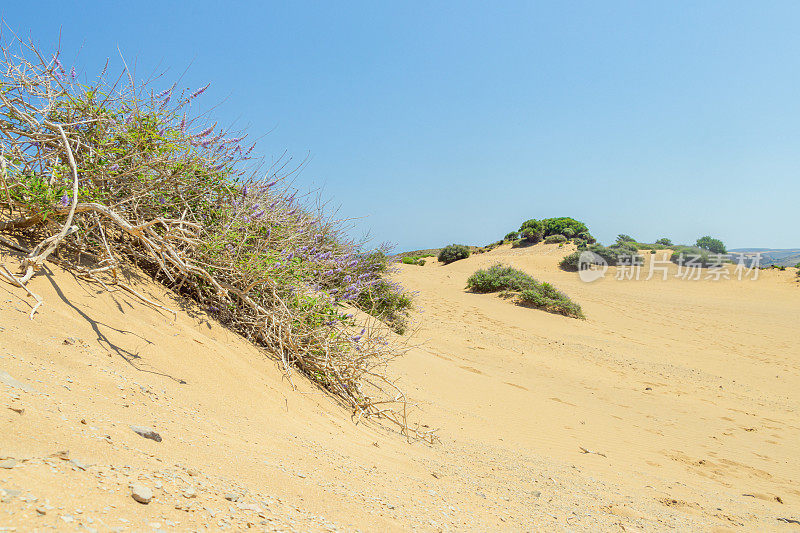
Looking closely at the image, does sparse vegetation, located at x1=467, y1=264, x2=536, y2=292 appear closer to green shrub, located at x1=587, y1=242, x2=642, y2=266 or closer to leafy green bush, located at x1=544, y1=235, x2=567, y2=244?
green shrub, located at x1=587, y1=242, x2=642, y2=266

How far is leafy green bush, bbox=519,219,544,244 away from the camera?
30.6 m

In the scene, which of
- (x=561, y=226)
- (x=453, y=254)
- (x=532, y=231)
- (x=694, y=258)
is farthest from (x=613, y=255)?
(x=453, y=254)

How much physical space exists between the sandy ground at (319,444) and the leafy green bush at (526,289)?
5.45 m

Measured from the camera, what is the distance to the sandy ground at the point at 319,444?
135cm

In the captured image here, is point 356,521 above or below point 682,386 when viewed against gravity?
above

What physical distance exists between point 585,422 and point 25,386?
15.9 feet

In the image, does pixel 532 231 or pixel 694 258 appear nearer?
pixel 694 258

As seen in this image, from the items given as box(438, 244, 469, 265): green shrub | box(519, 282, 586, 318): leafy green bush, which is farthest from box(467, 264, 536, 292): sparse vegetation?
box(438, 244, 469, 265): green shrub

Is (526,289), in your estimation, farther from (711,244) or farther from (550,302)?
(711,244)

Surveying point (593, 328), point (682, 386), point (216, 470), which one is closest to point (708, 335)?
point (593, 328)

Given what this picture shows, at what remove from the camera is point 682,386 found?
24.2ft

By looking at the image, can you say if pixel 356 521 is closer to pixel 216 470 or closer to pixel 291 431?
pixel 216 470

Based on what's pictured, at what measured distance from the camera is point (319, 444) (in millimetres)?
2416

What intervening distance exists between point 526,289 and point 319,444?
11314mm
